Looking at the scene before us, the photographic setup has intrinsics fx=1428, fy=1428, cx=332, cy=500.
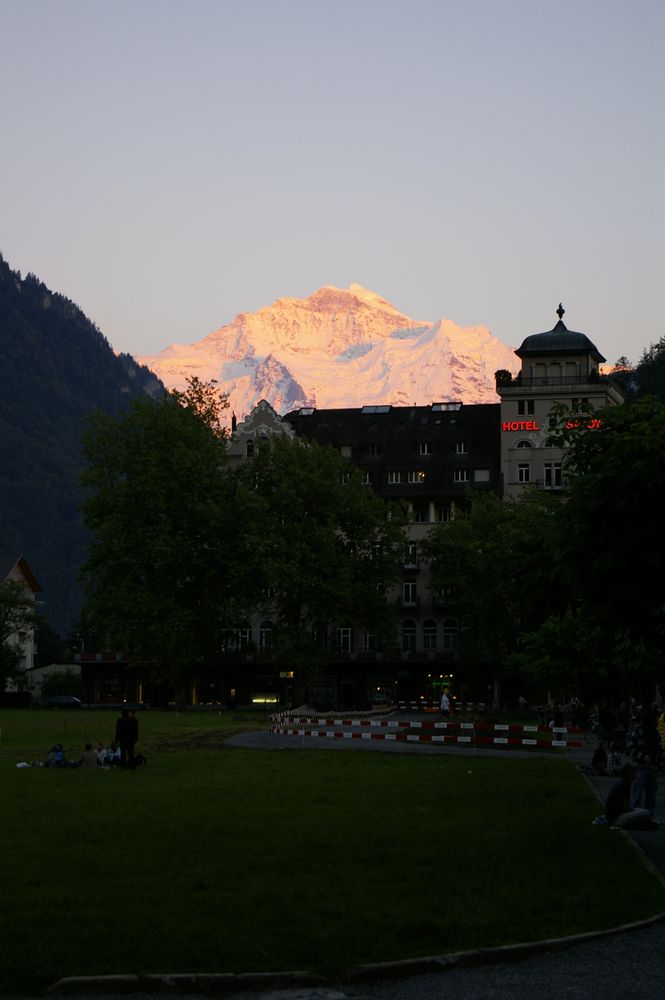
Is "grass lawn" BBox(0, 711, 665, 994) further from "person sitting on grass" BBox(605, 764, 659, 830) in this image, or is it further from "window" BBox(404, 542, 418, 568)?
"window" BBox(404, 542, 418, 568)

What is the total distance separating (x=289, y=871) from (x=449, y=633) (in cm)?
10072

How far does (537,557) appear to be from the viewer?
1052 inches

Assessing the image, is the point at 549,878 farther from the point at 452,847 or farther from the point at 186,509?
the point at 186,509

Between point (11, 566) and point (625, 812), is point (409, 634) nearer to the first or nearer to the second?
point (11, 566)

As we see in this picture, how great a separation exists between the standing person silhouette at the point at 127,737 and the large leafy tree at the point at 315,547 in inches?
2195

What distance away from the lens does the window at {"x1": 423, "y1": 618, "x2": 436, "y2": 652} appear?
394 feet

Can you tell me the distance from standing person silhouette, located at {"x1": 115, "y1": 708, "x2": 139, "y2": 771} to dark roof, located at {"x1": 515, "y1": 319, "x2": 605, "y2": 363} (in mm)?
89233

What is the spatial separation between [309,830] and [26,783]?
12.1 metres

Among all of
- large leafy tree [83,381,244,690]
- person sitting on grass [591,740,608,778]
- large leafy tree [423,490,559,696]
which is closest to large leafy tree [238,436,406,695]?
large leafy tree [83,381,244,690]

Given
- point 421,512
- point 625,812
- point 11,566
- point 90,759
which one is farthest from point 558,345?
point 625,812

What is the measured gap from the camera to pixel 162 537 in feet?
314

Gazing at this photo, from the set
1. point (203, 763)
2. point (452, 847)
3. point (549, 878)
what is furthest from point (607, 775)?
point (549, 878)

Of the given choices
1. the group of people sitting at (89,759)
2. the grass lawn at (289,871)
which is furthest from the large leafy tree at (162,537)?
the grass lawn at (289,871)

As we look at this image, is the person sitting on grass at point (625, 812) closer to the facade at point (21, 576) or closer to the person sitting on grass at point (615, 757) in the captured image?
the person sitting on grass at point (615, 757)
